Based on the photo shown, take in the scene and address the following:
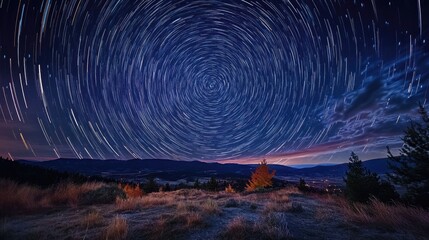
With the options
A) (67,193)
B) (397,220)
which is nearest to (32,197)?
(67,193)

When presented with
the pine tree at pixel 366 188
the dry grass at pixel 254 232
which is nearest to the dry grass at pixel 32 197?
the dry grass at pixel 254 232

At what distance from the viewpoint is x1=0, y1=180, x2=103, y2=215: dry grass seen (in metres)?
9.53

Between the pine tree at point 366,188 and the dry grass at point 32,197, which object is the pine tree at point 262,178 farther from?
the dry grass at point 32,197

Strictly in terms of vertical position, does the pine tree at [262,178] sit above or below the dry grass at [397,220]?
above

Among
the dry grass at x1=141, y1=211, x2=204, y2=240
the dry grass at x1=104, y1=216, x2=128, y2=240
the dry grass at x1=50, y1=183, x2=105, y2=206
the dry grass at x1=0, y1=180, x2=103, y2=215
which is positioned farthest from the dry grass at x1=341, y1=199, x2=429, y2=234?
the dry grass at x1=50, y1=183, x2=105, y2=206

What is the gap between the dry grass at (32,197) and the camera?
31.3 ft

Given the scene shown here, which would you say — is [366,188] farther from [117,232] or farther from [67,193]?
[67,193]

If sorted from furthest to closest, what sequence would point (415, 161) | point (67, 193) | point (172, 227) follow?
1. point (415, 161)
2. point (67, 193)
3. point (172, 227)

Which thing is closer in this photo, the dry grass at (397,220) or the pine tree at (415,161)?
the dry grass at (397,220)

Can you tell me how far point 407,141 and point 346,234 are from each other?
14.8 meters

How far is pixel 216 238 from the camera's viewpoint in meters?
5.64

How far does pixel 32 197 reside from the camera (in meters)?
11.1

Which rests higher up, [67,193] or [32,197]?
[67,193]

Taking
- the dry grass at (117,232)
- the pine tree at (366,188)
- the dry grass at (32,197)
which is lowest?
the dry grass at (117,232)
